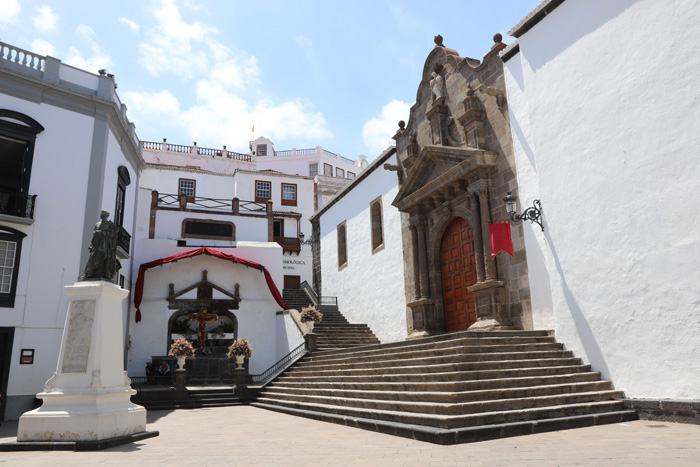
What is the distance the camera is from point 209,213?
24.8 meters

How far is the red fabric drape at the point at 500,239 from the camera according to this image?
37.0 feet

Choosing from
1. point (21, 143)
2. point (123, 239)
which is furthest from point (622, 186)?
point (21, 143)

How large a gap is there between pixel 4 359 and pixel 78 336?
6228 mm

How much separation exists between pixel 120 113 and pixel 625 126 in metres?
12.9

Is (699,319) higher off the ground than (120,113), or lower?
lower

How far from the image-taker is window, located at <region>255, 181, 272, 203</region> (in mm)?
30875

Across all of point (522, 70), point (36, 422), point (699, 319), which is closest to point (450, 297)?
point (522, 70)

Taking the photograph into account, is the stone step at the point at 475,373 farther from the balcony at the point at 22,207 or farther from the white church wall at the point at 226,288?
the white church wall at the point at 226,288

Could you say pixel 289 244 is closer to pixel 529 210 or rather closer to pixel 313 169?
pixel 313 169

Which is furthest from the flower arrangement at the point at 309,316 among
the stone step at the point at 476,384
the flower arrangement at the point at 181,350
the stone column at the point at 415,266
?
the stone step at the point at 476,384

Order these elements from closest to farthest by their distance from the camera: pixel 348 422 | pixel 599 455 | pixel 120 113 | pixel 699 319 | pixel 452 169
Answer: pixel 599 455 → pixel 699 319 → pixel 348 422 → pixel 452 169 → pixel 120 113

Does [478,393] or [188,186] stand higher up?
[188,186]

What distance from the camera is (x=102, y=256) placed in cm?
745

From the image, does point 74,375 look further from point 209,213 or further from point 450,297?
Answer: point 209,213
